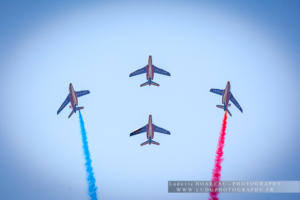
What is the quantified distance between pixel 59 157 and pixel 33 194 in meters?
18.5

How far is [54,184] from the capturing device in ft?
406

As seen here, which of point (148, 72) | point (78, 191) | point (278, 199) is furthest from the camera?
point (78, 191)

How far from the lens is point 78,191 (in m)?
118

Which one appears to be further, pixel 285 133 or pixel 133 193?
pixel 285 133

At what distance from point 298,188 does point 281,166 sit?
64.6 metres

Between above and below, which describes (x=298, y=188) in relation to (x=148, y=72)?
below

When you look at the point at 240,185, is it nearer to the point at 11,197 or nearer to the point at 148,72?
the point at 148,72

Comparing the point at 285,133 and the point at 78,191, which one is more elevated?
the point at 285,133

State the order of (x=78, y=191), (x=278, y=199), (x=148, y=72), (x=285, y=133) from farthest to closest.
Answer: (x=285, y=133), (x=78, y=191), (x=278, y=199), (x=148, y=72)

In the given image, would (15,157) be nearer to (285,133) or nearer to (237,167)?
(237,167)

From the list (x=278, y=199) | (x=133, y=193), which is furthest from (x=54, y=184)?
(x=278, y=199)

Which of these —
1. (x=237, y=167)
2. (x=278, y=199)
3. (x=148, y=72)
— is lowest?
(x=278, y=199)

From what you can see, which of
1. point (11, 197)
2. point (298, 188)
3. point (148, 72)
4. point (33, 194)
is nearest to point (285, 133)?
point (298, 188)

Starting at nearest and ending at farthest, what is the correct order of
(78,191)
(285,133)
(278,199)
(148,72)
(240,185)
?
(148,72) < (240,185) < (278,199) < (78,191) < (285,133)
